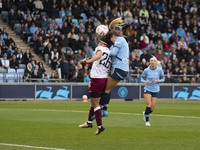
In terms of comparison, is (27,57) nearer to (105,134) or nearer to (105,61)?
(105,134)

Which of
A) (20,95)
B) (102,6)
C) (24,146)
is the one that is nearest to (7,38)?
(20,95)

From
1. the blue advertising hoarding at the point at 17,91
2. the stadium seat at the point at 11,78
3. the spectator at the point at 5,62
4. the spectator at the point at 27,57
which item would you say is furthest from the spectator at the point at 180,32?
the spectator at the point at 5,62

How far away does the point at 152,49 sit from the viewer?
1312 inches


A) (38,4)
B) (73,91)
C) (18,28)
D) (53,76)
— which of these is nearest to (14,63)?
(53,76)

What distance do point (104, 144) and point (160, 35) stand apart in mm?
26869

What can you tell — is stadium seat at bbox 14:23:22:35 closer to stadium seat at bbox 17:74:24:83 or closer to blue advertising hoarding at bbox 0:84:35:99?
stadium seat at bbox 17:74:24:83

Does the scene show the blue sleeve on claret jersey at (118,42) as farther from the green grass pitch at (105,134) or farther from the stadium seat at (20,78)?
the stadium seat at (20,78)

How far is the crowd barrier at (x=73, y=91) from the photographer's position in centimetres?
2808

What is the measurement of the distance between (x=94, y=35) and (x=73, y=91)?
5499mm

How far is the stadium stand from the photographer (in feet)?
102

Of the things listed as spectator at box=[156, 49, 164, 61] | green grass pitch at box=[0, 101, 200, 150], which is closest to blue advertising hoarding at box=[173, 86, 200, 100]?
spectator at box=[156, 49, 164, 61]

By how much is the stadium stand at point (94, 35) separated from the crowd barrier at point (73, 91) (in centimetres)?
56

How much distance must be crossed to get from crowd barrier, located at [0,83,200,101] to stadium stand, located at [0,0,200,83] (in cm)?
56

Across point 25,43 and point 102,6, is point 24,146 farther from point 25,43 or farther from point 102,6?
point 102,6
